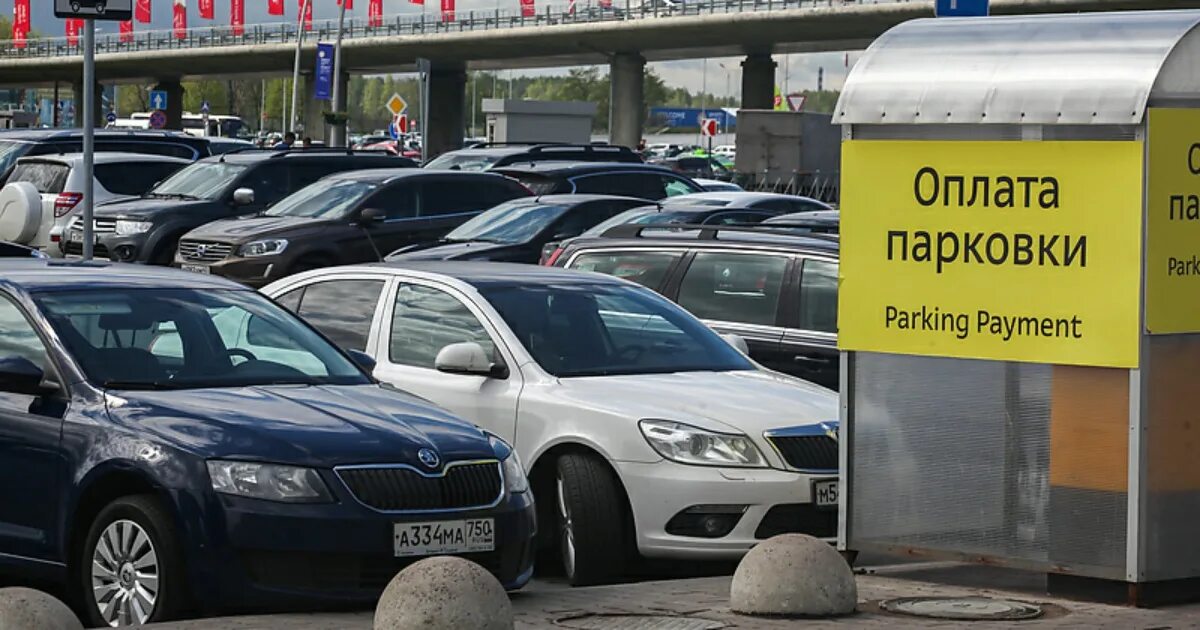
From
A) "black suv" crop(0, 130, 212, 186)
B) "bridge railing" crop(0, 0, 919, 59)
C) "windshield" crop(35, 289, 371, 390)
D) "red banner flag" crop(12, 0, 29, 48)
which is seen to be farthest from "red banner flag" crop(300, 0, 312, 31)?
"windshield" crop(35, 289, 371, 390)

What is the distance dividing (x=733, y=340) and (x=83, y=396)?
14.0 ft

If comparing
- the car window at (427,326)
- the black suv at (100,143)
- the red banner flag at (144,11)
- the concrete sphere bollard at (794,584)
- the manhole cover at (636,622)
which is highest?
the red banner flag at (144,11)

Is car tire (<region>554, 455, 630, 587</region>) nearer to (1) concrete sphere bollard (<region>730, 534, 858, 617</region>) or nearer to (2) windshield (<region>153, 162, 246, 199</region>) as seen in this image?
(1) concrete sphere bollard (<region>730, 534, 858, 617</region>)

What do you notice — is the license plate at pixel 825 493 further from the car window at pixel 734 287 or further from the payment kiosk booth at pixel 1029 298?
the car window at pixel 734 287

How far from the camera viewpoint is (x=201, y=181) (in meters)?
25.5

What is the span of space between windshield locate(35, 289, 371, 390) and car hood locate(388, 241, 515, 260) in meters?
9.91

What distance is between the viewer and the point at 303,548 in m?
7.45

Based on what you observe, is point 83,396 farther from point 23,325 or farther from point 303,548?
point 303,548

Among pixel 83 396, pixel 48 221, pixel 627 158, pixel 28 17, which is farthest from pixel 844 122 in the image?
pixel 28 17

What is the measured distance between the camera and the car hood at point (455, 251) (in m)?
19.2

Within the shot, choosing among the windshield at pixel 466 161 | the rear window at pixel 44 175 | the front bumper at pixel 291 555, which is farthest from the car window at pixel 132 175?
the front bumper at pixel 291 555

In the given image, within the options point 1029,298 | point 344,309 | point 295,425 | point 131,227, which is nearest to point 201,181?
point 131,227

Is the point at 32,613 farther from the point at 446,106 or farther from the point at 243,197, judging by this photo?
the point at 446,106

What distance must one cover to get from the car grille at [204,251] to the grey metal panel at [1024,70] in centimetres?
1406
